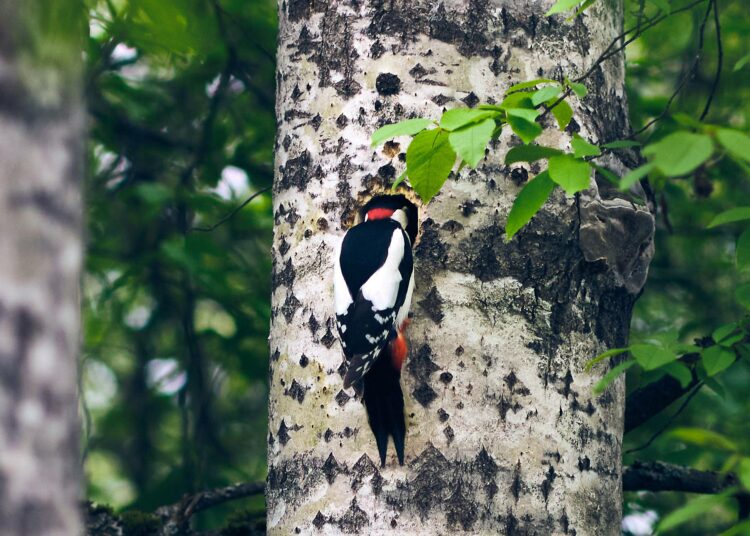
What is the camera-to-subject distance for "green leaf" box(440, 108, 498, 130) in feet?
6.14

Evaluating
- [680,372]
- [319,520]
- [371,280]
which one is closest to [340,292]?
[371,280]

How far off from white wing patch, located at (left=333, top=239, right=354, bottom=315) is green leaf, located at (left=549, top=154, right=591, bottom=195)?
24.7 inches

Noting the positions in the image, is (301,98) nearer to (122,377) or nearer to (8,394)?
(8,394)

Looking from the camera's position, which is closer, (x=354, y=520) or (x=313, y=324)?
(x=354, y=520)

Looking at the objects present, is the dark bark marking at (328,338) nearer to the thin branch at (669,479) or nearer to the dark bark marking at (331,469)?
the dark bark marking at (331,469)

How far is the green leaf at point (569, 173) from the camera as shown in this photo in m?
1.89

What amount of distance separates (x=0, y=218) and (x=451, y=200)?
128cm

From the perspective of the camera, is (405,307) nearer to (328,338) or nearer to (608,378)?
(328,338)

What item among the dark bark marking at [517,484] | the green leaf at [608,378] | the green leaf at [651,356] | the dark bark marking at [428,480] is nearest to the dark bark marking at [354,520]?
the dark bark marking at [428,480]

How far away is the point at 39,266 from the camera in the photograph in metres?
1.37

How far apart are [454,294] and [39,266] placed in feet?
3.80

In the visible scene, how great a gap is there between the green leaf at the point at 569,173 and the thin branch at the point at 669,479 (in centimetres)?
122

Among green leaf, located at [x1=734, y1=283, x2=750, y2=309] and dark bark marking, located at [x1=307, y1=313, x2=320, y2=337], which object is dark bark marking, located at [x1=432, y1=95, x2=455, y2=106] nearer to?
dark bark marking, located at [x1=307, y1=313, x2=320, y2=337]

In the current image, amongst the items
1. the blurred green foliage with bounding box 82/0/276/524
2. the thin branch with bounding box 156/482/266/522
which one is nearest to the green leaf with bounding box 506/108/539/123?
the thin branch with bounding box 156/482/266/522
